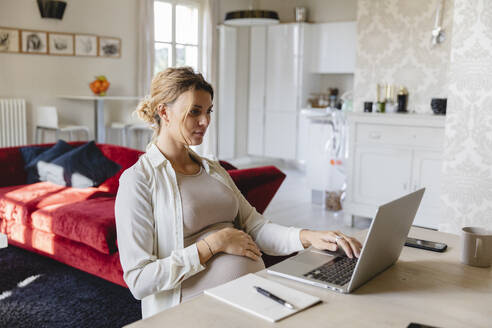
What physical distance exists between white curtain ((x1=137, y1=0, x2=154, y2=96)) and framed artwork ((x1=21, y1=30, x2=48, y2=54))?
126 centimetres

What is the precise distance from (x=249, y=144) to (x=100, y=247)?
18.4 ft

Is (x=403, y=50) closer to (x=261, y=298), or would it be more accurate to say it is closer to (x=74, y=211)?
(x=74, y=211)

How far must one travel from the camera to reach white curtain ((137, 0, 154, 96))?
6.76 m

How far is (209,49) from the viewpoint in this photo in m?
7.60

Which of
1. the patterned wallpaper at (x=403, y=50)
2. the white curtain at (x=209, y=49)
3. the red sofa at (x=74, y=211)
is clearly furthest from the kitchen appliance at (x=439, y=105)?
the white curtain at (x=209, y=49)

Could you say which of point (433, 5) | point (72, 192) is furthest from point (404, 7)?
point (72, 192)

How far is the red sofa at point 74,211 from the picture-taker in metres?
2.81

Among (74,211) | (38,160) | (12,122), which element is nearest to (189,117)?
(74,211)

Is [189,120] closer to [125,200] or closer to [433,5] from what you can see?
[125,200]

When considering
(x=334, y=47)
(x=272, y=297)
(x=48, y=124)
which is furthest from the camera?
(x=334, y=47)

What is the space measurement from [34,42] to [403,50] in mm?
3939

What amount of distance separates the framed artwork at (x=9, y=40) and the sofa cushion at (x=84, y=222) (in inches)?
121

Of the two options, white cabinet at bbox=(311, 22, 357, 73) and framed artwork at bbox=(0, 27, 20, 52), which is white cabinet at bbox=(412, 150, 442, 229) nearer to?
white cabinet at bbox=(311, 22, 357, 73)

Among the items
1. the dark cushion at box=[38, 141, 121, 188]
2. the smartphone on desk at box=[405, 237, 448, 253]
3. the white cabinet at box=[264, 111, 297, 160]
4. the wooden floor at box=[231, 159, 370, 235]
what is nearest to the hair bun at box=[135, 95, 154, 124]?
the smartphone on desk at box=[405, 237, 448, 253]
